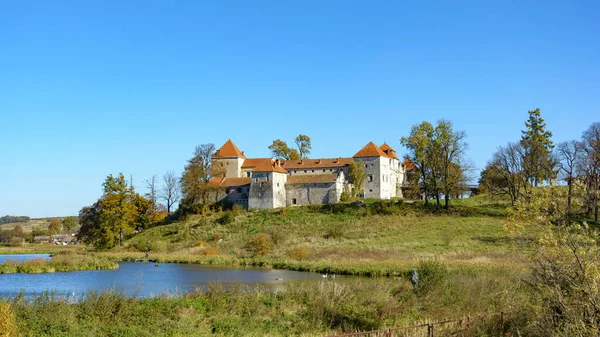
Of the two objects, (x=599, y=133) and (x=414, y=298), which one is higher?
(x=599, y=133)

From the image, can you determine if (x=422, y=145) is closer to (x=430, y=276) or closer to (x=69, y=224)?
(x=430, y=276)

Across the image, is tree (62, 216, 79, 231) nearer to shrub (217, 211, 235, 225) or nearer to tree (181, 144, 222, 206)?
tree (181, 144, 222, 206)

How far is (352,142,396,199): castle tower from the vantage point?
76812mm

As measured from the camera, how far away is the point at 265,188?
239 ft

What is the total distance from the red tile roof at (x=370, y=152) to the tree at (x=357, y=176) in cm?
151

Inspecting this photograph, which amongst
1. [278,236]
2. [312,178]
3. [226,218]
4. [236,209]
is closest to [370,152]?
[312,178]

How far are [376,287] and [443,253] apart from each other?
21.3 meters

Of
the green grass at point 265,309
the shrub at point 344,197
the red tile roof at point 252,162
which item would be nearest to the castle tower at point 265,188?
the shrub at point 344,197

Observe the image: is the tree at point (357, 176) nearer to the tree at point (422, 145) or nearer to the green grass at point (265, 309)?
the tree at point (422, 145)

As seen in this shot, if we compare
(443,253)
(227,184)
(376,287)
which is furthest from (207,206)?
(376,287)

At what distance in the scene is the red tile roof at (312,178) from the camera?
74000 millimetres

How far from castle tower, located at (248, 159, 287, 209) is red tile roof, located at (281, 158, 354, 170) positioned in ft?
22.0

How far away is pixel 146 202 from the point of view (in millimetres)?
75188

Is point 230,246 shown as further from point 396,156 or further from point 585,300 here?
point 585,300
